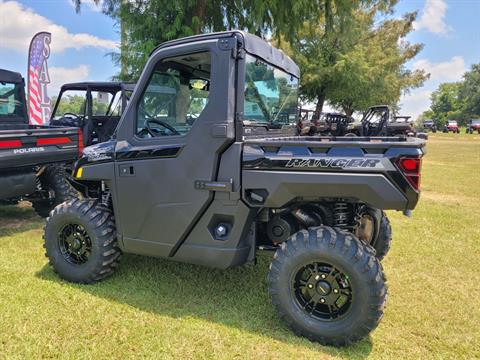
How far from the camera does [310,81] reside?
2041 centimetres

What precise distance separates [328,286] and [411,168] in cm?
102

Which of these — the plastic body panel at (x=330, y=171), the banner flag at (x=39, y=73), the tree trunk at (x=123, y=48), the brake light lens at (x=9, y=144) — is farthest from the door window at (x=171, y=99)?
the banner flag at (x=39, y=73)

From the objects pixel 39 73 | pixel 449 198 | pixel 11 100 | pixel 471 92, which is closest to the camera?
pixel 11 100

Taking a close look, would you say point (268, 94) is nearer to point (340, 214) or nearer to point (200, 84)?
point (200, 84)

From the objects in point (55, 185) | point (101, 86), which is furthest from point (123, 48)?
point (55, 185)

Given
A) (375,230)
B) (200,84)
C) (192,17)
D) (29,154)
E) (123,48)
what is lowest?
(375,230)

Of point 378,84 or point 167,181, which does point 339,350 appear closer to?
point 167,181

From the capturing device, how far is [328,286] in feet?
9.39

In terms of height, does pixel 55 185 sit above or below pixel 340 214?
below

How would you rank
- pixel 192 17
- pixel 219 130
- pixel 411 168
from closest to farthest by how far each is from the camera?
pixel 411 168 < pixel 219 130 < pixel 192 17

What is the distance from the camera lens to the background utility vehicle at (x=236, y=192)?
9.05 ft

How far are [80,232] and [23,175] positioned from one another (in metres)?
2.02

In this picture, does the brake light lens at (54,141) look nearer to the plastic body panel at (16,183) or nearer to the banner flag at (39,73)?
the plastic body panel at (16,183)

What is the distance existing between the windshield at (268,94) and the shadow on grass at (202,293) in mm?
1573
